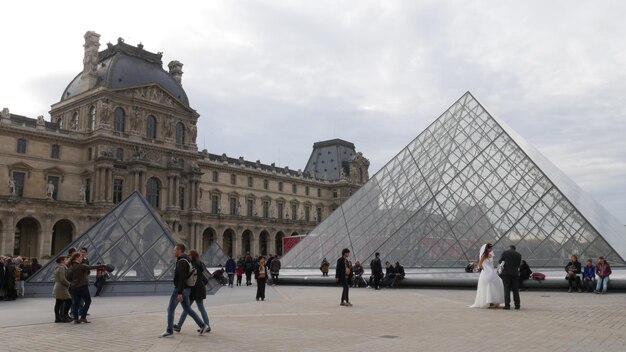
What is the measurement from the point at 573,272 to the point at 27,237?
133 ft

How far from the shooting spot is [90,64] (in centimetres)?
4828

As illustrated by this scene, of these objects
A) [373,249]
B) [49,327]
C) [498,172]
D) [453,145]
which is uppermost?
[453,145]

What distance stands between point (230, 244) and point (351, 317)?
176ft

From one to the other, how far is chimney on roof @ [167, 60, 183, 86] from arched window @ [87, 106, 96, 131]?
11.9 meters

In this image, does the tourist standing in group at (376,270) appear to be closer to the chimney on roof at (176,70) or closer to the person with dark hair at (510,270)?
the person with dark hair at (510,270)

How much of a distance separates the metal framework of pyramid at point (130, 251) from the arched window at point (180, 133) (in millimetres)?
36499

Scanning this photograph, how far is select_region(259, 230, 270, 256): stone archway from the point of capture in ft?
212

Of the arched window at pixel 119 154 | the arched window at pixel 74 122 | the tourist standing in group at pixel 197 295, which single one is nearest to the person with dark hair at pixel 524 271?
the tourist standing in group at pixel 197 295

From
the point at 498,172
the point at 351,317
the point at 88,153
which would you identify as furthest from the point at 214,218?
the point at 351,317

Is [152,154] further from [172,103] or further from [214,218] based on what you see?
[214,218]

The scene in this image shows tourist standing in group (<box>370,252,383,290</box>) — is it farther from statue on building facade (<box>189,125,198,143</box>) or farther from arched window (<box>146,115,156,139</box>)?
statue on building facade (<box>189,125,198,143</box>)

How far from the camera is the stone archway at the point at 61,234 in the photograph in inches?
1741

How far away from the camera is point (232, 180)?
62.0 metres

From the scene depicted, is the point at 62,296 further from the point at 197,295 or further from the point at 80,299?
the point at 197,295
